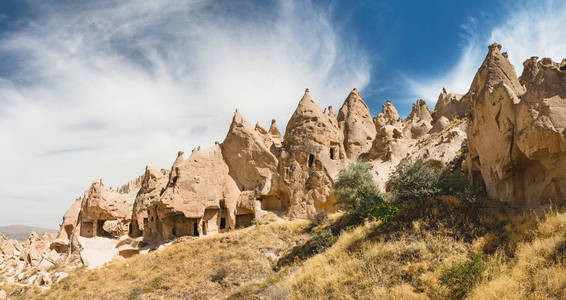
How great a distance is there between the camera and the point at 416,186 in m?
11.6

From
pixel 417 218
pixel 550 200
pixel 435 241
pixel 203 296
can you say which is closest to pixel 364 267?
pixel 435 241

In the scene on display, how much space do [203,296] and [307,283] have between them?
4909 mm

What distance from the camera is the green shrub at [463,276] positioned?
609 centimetres

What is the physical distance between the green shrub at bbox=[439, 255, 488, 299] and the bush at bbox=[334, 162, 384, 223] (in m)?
5.83

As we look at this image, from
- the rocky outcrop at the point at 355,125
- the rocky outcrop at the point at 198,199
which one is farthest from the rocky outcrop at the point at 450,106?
the rocky outcrop at the point at 198,199

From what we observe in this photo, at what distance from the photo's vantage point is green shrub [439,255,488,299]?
6.09 metres

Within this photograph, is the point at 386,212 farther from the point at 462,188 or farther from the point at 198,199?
the point at 198,199

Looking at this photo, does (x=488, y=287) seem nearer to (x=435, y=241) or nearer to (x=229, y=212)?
(x=435, y=241)

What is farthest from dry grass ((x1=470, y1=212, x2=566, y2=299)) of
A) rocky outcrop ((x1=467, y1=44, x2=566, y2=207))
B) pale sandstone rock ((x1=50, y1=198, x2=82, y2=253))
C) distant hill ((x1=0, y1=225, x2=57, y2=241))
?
distant hill ((x1=0, y1=225, x2=57, y2=241))

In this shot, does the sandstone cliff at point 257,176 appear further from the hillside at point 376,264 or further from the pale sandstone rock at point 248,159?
the hillside at point 376,264

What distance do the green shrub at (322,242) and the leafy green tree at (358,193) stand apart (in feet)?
5.05

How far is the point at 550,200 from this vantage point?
306 inches

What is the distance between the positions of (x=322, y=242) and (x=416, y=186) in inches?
163

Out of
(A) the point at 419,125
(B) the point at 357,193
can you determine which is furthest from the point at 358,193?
(A) the point at 419,125
